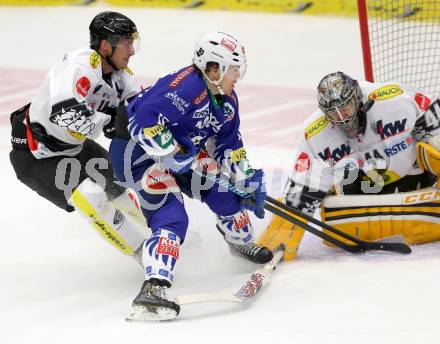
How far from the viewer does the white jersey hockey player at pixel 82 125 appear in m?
4.36

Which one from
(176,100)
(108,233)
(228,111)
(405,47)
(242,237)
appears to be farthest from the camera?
(405,47)

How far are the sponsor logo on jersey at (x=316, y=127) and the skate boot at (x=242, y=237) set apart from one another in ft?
1.61

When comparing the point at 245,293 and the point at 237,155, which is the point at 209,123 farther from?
the point at 245,293

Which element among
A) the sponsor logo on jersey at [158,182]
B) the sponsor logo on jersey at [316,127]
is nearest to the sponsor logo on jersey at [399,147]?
the sponsor logo on jersey at [316,127]

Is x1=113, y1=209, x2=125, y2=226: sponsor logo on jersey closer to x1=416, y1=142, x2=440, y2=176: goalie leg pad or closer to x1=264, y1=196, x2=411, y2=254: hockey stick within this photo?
x1=264, y1=196, x2=411, y2=254: hockey stick

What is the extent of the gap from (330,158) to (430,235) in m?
0.60

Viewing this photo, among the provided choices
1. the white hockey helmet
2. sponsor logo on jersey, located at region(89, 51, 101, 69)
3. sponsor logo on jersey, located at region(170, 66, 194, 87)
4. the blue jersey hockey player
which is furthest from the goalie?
sponsor logo on jersey, located at region(89, 51, 101, 69)

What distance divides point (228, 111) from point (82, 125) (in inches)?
26.4

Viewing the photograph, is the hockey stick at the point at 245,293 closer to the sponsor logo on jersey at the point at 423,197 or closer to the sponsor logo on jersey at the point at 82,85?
the sponsor logo on jersey at the point at 423,197

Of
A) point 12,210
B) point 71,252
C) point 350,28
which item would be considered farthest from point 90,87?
point 350,28

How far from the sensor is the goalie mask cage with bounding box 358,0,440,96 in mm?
5938

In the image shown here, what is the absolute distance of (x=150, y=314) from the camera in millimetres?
3828

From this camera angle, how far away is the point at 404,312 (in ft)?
11.9

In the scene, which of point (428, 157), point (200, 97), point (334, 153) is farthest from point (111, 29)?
point (428, 157)
